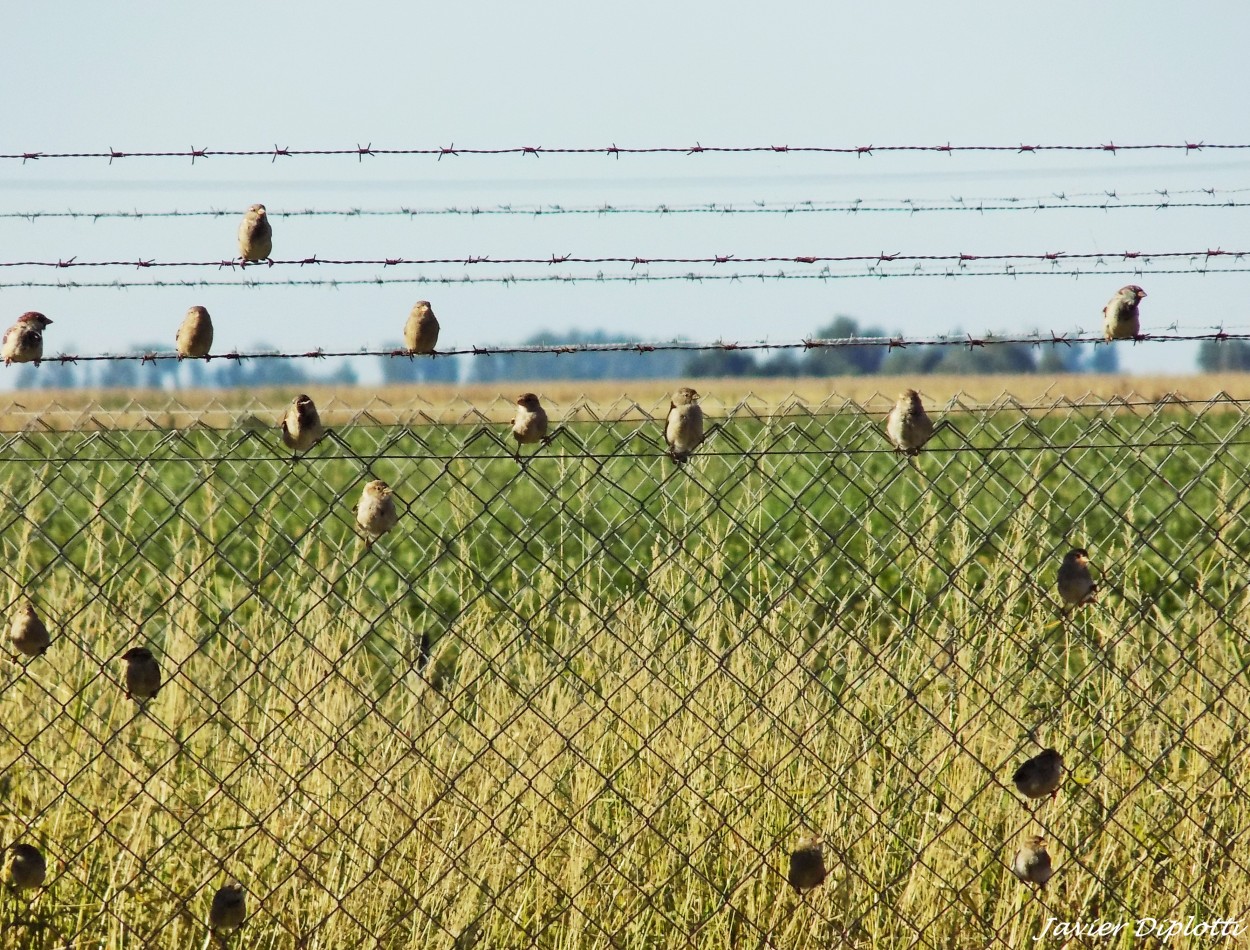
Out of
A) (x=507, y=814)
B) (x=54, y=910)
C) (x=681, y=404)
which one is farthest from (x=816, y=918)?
(x=54, y=910)

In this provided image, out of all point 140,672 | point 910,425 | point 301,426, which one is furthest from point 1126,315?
point 140,672

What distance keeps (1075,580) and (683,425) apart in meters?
1.00

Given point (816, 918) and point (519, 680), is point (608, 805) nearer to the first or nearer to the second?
point (519, 680)

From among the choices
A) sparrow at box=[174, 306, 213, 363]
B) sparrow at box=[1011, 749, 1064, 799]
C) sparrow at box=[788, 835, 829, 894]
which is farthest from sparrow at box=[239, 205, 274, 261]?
sparrow at box=[1011, 749, 1064, 799]

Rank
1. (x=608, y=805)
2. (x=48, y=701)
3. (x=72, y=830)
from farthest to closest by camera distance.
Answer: (x=48, y=701)
(x=608, y=805)
(x=72, y=830)

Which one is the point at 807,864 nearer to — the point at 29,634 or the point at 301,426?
the point at 301,426

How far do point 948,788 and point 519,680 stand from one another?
48.2 inches

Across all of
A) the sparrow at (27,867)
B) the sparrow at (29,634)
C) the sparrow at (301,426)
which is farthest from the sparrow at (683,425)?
the sparrow at (27,867)

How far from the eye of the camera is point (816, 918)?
313cm

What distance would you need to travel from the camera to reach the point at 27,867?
279cm

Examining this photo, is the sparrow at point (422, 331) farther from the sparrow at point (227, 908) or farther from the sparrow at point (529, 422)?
the sparrow at point (227, 908)

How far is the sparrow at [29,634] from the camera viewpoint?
2.89 meters

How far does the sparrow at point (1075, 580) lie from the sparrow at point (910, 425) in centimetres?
48

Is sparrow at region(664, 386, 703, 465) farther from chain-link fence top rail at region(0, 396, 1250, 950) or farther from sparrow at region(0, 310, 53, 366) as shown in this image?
sparrow at region(0, 310, 53, 366)
